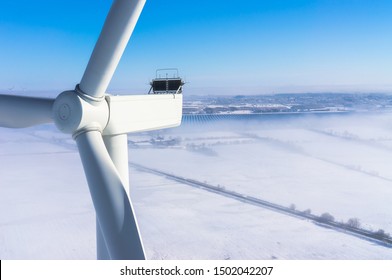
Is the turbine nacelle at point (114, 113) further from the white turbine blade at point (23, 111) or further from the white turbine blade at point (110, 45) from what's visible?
the white turbine blade at point (23, 111)

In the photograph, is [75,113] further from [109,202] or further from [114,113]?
[109,202]

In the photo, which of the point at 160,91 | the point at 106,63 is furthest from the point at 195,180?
the point at 106,63

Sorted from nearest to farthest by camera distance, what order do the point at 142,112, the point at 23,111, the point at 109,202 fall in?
the point at 109,202 < the point at 23,111 < the point at 142,112

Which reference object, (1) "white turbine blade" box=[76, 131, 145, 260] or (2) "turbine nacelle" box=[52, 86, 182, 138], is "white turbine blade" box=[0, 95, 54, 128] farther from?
(1) "white turbine blade" box=[76, 131, 145, 260]

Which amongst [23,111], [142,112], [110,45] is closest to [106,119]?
[142,112]

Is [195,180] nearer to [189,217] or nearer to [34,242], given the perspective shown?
[189,217]

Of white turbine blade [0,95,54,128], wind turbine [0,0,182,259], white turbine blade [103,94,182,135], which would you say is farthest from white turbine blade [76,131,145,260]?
white turbine blade [0,95,54,128]

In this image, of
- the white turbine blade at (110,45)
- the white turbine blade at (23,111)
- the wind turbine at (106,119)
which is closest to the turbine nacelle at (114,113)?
the wind turbine at (106,119)
